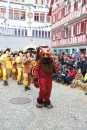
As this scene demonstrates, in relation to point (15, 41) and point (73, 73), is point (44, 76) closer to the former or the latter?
point (73, 73)

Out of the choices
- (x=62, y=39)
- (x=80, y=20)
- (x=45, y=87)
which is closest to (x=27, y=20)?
(x=62, y=39)

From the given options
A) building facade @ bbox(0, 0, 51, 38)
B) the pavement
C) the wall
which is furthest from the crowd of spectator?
building facade @ bbox(0, 0, 51, 38)

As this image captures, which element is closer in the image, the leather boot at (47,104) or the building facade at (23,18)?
the leather boot at (47,104)

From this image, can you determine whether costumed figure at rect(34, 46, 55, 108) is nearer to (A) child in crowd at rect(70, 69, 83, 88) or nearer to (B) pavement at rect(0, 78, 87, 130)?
(B) pavement at rect(0, 78, 87, 130)

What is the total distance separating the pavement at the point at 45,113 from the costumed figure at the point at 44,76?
0.83 feet

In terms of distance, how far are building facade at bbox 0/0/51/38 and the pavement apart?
88.6 ft

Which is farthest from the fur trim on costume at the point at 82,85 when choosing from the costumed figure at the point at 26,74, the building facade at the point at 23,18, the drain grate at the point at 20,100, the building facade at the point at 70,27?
the building facade at the point at 23,18

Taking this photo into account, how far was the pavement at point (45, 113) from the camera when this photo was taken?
5.05 meters

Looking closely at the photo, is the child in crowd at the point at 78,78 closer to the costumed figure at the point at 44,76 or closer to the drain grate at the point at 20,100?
the drain grate at the point at 20,100

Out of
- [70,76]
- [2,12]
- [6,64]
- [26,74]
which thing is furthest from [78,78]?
[2,12]

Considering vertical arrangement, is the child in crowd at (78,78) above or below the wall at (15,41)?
below

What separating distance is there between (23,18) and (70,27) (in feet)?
57.6

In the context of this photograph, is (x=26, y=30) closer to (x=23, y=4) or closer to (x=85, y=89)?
(x=23, y=4)

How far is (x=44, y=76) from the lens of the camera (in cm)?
670
